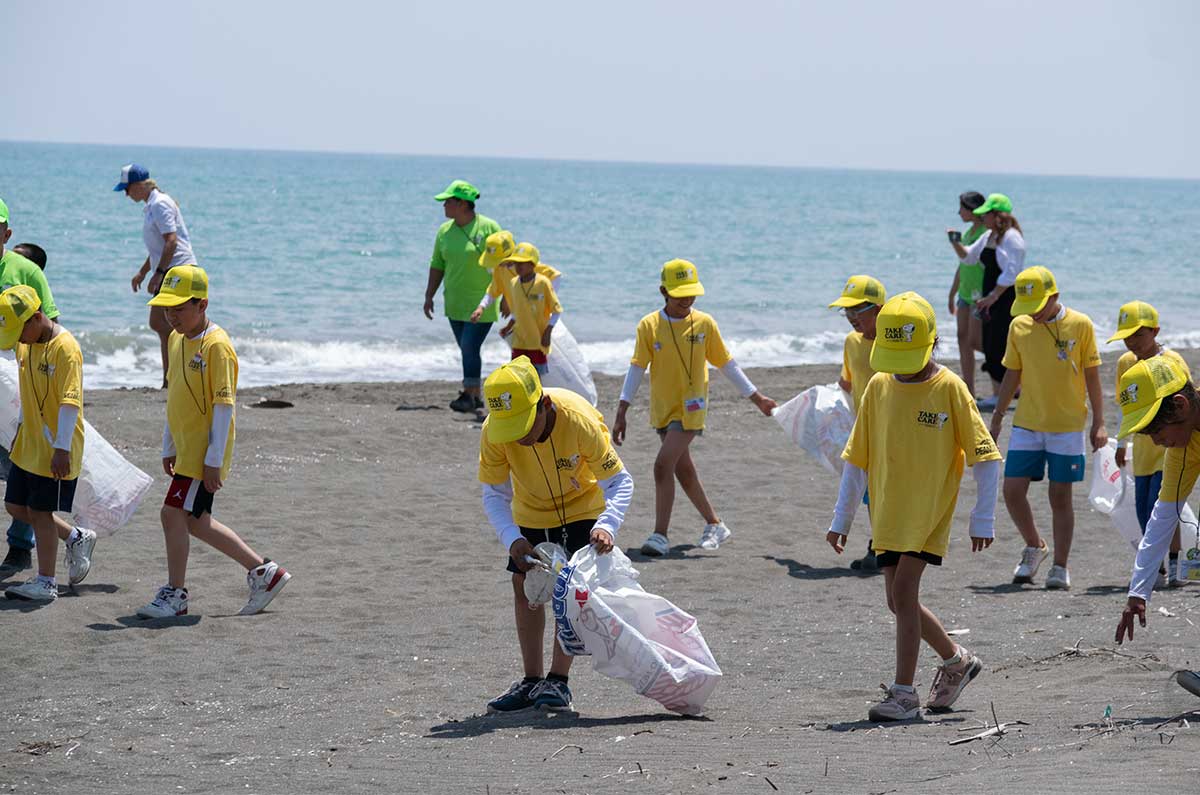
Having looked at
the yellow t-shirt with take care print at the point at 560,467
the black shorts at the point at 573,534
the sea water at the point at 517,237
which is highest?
the yellow t-shirt with take care print at the point at 560,467

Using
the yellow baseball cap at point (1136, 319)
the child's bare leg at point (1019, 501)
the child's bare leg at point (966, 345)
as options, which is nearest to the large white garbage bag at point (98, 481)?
the child's bare leg at point (1019, 501)

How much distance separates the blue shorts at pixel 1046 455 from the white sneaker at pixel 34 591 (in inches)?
199

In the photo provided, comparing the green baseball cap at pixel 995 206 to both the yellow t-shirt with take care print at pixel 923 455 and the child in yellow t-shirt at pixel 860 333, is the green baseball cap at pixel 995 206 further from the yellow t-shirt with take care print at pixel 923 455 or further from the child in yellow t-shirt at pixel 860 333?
the yellow t-shirt with take care print at pixel 923 455

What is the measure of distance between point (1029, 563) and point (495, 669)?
330 centimetres

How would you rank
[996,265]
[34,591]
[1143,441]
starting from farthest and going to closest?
[996,265], [34,591], [1143,441]

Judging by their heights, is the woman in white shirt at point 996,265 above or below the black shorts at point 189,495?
above

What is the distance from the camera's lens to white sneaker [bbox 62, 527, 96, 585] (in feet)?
25.5

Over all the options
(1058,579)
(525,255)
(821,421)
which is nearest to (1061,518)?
(1058,579)

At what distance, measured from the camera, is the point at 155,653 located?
6.93 meters

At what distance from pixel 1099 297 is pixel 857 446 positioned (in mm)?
31076

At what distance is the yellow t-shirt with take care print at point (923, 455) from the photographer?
18.0 ft

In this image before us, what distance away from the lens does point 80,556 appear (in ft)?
25.5

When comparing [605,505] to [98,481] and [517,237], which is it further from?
[517,237]

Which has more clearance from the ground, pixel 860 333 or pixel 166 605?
pixel 860 333
